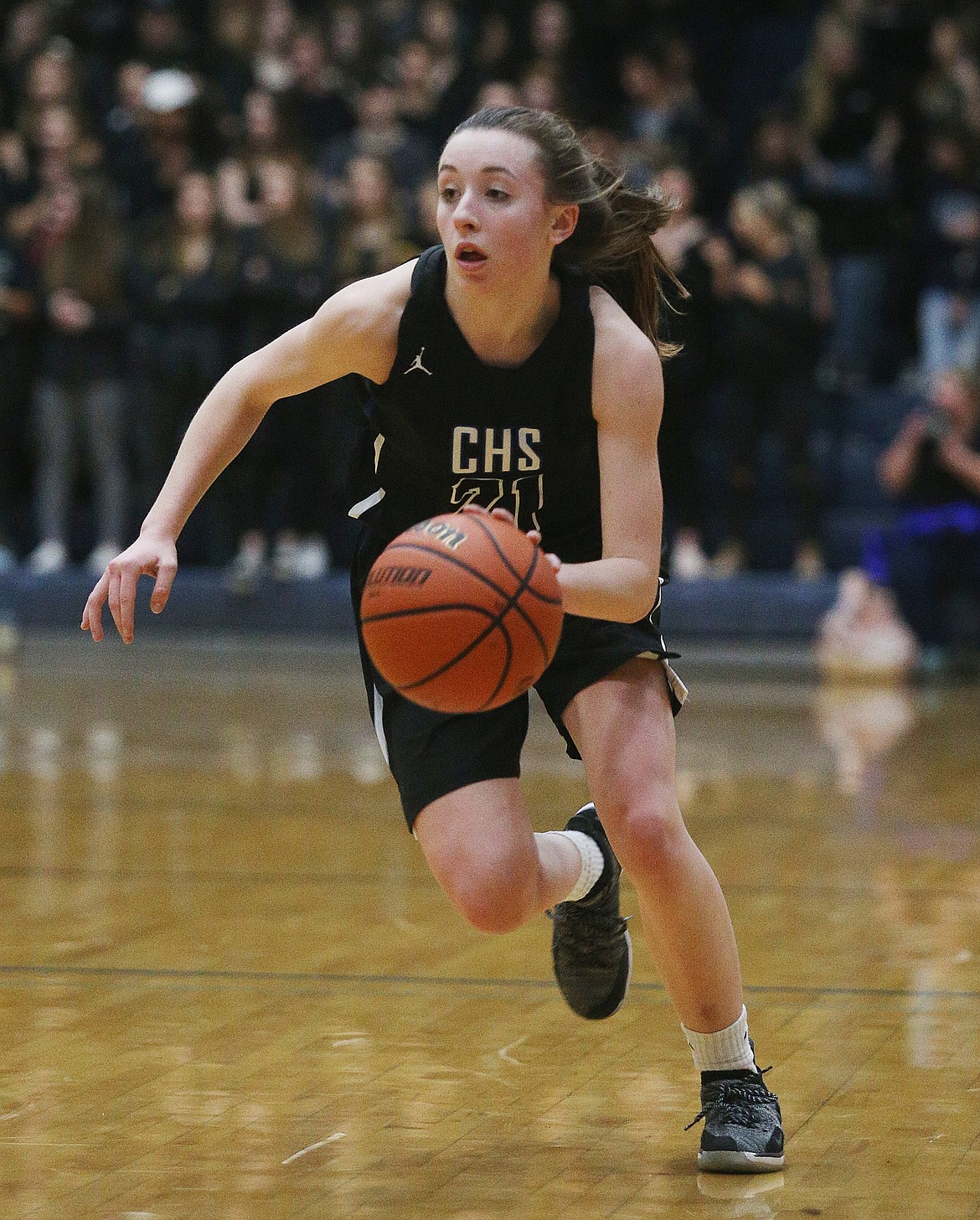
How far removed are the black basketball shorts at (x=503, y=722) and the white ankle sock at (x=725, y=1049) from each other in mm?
449

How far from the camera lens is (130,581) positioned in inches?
100

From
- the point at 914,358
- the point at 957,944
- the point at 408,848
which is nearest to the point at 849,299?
the point at 914,358

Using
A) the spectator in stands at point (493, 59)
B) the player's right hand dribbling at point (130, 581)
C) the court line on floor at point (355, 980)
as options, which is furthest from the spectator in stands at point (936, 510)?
the player's right hand dribbling at point (130, 581)

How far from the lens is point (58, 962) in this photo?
3.68m

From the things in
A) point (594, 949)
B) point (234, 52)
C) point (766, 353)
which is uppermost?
point (234, 52)

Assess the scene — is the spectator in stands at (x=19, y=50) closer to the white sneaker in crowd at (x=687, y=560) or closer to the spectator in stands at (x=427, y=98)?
the spectator in stands at (x=427, y=98)

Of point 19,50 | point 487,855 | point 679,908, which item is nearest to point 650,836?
point 679,908

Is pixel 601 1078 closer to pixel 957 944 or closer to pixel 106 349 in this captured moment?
pixel 957 944

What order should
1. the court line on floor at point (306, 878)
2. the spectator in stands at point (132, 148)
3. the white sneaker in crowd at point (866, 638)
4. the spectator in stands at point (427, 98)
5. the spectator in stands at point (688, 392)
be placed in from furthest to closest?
the spectator in stands at point (132, 148) → the spectator in stands at point (427, 98) → the spectator in stands at point (688, 392) → the white sneaker in crowd at point (866, 638) → the court line on floor at point (306, 878)

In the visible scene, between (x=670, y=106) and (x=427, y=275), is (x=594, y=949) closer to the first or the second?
(x=427, y=275)

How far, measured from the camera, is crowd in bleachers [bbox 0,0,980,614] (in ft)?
30.5

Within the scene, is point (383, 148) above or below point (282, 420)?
above

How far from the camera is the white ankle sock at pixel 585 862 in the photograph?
9.68ft

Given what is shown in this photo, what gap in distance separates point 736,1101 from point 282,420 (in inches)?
292
